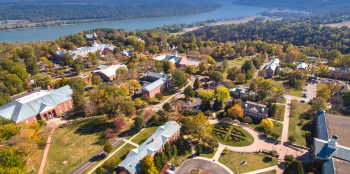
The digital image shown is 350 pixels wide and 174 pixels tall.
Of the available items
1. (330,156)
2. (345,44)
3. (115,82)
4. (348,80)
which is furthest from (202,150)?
(345,44)

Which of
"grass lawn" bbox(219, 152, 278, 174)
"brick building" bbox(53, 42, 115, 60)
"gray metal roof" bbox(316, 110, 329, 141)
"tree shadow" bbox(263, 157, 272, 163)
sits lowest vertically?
"grass lawn" bbox(219, 152, 278, 174)

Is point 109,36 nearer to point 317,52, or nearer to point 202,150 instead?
point 202,150

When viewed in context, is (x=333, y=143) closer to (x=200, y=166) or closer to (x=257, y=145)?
(x=257, y=145)

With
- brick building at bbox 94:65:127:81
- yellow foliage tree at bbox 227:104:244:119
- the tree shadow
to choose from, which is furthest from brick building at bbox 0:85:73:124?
the tree shadow

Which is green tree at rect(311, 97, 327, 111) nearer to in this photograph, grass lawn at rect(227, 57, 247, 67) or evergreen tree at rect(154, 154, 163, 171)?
evergreen tree at rect(154, 154, 163, 171)

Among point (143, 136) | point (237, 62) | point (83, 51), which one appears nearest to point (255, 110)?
point (143, 136)
